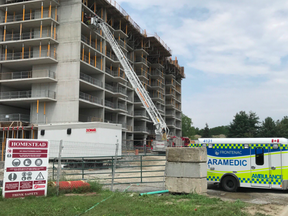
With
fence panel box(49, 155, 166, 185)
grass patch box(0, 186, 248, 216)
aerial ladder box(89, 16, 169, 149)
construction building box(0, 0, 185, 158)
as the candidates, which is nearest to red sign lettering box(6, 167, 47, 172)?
grass patch box(0, 186, 248, 216)

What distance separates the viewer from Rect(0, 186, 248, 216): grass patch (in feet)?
24.7

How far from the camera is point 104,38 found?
45.6 m

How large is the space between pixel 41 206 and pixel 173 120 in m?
73.9

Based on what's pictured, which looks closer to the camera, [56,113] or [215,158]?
[215,158]

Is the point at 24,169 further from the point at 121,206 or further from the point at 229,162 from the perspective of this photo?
the point at 229,162

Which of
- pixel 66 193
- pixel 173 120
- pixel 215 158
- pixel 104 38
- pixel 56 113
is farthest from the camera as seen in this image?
pixel 173 120

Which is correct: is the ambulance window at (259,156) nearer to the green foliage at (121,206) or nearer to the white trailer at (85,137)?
the green foliage at (121,206)

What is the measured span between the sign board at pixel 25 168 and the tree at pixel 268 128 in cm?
7584

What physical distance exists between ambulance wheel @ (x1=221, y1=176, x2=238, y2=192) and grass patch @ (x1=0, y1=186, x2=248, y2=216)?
10.6 ft

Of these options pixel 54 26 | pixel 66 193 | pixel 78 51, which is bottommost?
pixel 66 193

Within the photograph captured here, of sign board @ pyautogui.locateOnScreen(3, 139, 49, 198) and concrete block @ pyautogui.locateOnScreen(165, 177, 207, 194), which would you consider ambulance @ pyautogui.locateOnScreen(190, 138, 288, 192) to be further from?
sign board @ pyautogui.locateOnScreen(3, 139, 49, 198)

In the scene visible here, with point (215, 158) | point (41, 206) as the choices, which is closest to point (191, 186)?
point (215, 158)

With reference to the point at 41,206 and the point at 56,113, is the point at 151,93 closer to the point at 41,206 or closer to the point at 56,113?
the point at 56,113

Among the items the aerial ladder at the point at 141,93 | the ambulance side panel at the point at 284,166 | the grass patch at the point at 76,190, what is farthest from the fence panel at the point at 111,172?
the aerial ladder at the point at 141,93
